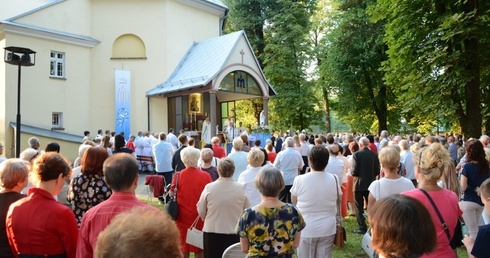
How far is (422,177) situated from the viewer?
12.2ft

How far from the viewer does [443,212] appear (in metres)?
3.53

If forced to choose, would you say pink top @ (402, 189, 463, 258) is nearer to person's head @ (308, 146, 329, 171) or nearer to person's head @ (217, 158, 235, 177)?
person's head @ (308, 146, 329, 171)

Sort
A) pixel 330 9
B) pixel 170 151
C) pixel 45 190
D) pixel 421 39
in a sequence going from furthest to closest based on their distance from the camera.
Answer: pixel 330 9 < pixel 421 39 < pixel 170 151 < pixel 45 190

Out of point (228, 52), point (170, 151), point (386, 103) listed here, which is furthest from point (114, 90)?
point (386, 103)

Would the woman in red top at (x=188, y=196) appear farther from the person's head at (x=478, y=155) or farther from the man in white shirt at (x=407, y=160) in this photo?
the man in white shirt at (x=407, y=160)

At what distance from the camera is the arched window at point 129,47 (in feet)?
77.0

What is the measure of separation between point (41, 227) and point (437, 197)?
3.26m

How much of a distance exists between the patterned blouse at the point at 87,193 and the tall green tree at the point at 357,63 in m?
25.2

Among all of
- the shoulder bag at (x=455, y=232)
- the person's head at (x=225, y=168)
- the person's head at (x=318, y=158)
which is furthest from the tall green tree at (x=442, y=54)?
the shoulder bag at (x=455, y=232)

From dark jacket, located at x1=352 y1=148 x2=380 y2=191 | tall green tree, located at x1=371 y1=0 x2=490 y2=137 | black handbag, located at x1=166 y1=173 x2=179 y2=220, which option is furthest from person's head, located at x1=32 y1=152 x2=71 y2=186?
tall green tree, located at x1=371 y1=0 x2=490 y2=137

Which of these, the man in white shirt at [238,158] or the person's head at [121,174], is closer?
the person's head at [121,174]

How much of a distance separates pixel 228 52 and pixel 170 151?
11008 millimetres

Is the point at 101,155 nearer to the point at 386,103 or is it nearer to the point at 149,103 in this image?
the point at 149,103

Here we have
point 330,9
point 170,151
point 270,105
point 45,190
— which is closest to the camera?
point 45,190
